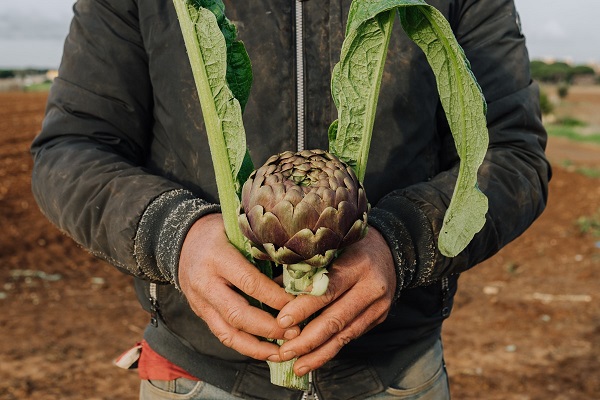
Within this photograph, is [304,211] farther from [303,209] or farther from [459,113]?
[459,113]

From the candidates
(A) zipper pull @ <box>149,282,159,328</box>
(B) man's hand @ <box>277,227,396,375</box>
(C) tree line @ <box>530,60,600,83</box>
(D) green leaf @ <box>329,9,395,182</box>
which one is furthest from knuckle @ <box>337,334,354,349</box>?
(C) tree line @ <box>530,60,600,83</box>

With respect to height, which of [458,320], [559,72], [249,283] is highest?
[249,283]

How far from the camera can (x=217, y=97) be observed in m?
1.06

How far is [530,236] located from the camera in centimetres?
739

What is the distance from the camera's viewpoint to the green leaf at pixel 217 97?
1.04 metres

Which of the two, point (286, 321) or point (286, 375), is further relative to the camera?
point (286, 375)

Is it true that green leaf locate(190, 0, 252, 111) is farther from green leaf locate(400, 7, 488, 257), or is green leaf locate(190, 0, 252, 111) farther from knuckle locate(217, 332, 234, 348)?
knuckle locate(217, 332, 234, 348)

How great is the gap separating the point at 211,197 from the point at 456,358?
349cm

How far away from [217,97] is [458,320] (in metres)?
4.41

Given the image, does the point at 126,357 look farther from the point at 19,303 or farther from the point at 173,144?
the point at 19,303

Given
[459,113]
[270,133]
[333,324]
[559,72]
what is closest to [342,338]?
[333,324]

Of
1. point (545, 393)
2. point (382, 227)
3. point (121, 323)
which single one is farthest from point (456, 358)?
point (382, 227)

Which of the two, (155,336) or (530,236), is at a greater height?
(155,336)

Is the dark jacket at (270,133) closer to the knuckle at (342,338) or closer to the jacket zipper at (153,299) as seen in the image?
the jacket zipper at (153,299)
